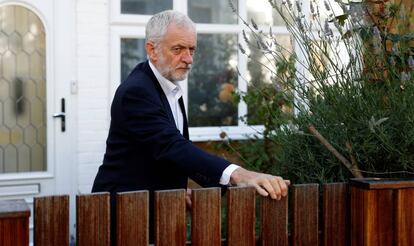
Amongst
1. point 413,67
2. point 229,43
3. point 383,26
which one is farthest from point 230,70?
point 413,67

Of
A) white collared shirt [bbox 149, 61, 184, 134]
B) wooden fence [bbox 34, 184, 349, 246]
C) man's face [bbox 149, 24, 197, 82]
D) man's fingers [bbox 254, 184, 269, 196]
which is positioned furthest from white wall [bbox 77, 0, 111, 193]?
man's fingers [bbox 254, 184, 269, 196]

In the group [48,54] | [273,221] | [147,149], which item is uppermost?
[48,54]

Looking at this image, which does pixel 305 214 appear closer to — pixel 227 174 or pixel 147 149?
pixel 227 174

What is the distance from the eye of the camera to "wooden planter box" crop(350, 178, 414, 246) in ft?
6.84

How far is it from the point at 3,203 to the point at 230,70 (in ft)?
14.4

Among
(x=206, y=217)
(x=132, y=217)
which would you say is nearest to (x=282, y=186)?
(x=206, y=217)

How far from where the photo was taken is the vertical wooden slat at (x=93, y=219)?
189 cm

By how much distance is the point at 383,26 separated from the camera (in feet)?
9.52

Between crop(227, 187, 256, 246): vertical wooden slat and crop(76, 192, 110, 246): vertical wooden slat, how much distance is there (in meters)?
0.40

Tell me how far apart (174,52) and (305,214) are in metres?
0.79

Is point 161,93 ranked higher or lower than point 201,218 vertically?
higher

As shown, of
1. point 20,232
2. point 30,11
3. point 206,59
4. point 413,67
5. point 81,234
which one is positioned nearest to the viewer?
point 20,232

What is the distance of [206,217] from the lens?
79.7 inches

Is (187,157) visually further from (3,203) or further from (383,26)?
(383,26)
